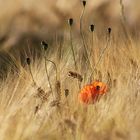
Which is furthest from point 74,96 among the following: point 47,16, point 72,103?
point 47,16

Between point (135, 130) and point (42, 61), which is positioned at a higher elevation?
point (42, 61)

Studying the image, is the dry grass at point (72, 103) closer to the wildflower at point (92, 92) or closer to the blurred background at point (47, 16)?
the wildflower at point (92, 92)

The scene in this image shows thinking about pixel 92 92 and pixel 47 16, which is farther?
pixel 47 16

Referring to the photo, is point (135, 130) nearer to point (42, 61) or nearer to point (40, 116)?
point (40, 116)

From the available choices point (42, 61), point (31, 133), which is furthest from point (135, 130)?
point (42, 61)

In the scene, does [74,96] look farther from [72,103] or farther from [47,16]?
[47,16]

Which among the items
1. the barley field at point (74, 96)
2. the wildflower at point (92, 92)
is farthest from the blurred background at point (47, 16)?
the wildflower at point (92, 92)

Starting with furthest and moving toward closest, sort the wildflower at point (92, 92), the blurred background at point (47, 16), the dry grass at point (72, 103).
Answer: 1. the blurred background at point (47, 16)
2. the wildflower at point (92, 92)
3. the dry grass at point (72, 103)
